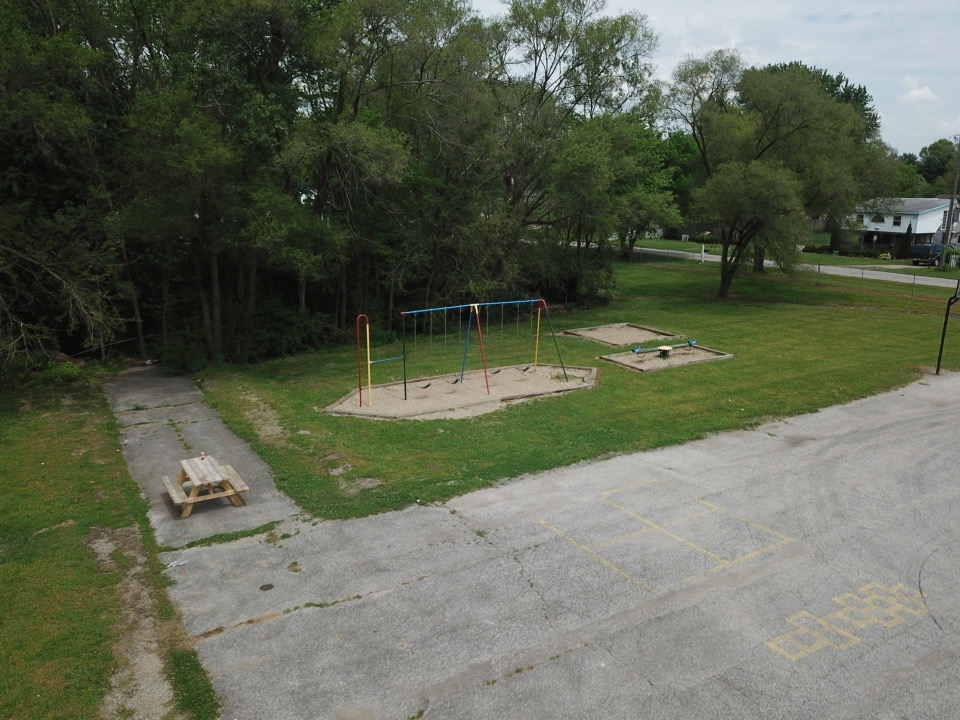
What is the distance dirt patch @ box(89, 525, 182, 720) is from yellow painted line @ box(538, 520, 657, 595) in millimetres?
4861

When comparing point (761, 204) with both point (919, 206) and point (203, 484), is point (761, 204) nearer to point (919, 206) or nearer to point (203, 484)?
point (203, 484)

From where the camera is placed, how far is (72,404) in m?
15.1

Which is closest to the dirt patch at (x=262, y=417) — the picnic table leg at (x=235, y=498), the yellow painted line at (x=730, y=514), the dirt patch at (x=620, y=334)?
the picnic table leg at (x=235, y=498)

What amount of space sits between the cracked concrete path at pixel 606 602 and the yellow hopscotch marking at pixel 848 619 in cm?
2

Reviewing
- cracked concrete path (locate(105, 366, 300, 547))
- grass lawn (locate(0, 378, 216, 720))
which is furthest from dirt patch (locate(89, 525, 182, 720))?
cracked concrete path (locate(105, 366, 300, 547))

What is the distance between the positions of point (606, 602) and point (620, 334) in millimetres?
16308

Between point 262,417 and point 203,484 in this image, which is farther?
point 262,417

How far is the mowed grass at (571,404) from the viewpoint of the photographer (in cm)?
1127

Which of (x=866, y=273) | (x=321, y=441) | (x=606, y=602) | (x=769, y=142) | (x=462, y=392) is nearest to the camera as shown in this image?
(x=606, y=602)

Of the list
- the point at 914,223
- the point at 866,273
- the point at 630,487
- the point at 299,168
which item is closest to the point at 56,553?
the point at 630,487

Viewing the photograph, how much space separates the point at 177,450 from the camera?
1253cm

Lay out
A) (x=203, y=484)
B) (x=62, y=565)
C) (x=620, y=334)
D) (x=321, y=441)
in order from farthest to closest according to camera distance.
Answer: (x=620, y=334) < (x=321, y=441) < (x=203, y=484) < (x=62, y=565)

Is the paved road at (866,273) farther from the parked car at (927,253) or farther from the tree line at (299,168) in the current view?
the tree line at (299,168)

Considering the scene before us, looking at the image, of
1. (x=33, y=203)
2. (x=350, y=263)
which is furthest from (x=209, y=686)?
(x=350, y=263)
